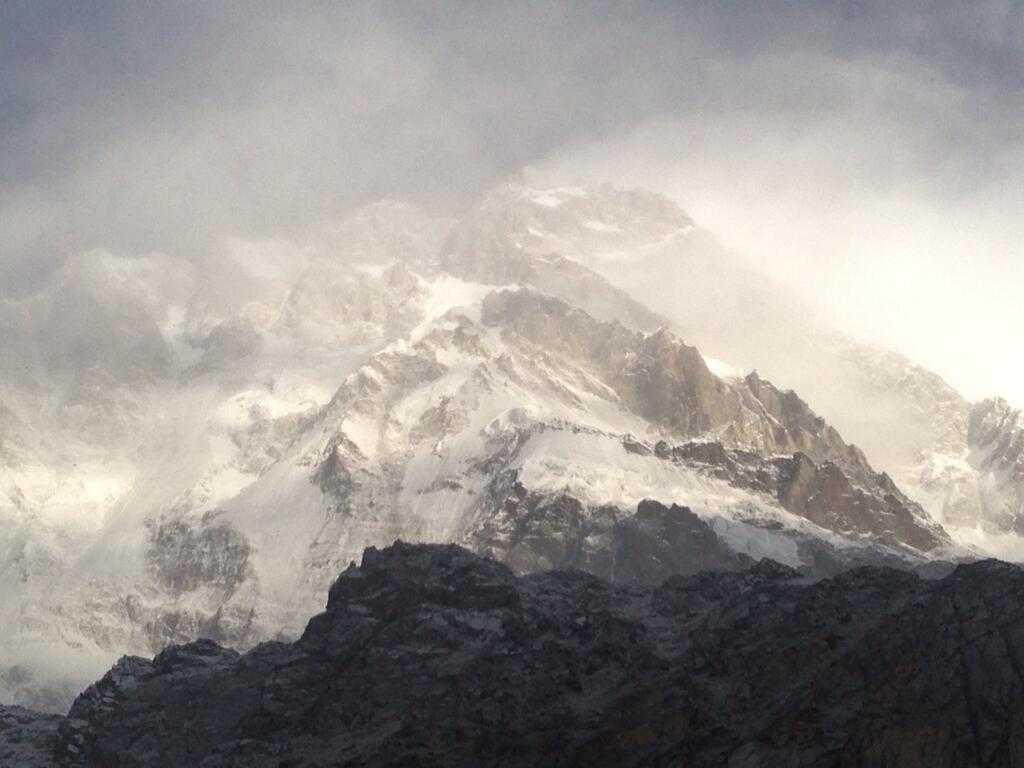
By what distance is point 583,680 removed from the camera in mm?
128125

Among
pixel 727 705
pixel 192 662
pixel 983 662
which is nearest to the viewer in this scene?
pixel 983 662

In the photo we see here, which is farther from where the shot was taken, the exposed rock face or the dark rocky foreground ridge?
the exposed rock face

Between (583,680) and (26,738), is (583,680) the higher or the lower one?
the higher one

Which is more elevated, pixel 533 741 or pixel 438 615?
pixel 438 615

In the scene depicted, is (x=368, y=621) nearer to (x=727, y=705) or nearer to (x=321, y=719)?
(x=321, y=719)

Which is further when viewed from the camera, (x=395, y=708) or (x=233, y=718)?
(x=233, y=718)

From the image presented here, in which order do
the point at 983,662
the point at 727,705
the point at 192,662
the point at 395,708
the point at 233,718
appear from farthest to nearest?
the point at 192,662 < the point at 233,718 < the point at 395,708 < the point at 727,705 < the point at 983,662

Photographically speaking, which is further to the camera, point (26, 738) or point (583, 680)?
point (26, 738)

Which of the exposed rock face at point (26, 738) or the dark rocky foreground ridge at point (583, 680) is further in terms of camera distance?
the exposed rock face at point (26, 738)

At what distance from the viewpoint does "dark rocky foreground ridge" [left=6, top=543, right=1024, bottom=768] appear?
348 feet

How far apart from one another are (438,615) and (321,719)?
1312 centimetres

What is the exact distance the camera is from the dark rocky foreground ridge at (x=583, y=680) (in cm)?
10594

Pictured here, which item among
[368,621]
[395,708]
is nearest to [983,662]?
[395,708]

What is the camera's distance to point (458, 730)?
122 metres
